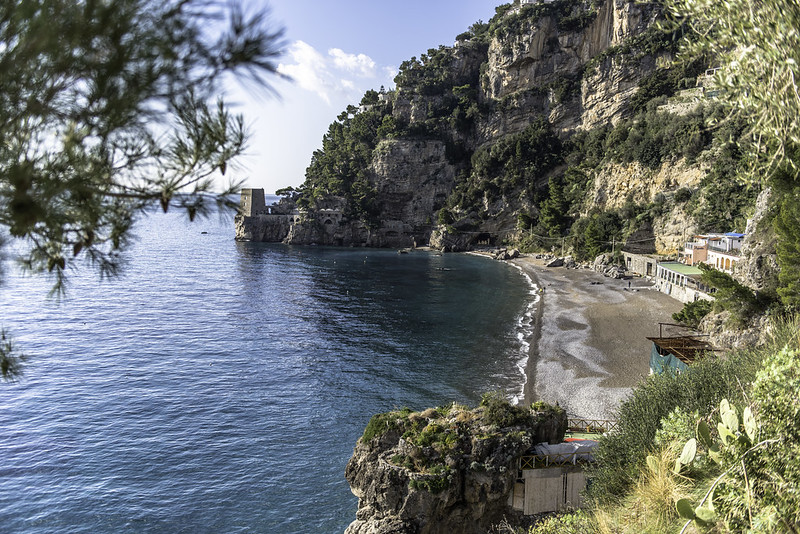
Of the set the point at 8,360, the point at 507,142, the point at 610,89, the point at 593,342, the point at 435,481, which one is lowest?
the point at 593,342

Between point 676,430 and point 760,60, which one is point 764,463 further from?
point 760,60

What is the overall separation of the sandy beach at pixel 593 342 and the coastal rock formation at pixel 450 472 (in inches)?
181

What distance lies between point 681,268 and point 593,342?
61.2ft

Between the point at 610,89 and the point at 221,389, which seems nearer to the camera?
the point at 221,389

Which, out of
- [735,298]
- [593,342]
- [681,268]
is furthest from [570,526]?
[681,268]

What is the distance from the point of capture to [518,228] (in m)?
85.8

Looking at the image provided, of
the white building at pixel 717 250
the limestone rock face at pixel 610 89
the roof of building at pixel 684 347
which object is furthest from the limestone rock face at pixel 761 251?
the limestone rock face at pixel 610 89

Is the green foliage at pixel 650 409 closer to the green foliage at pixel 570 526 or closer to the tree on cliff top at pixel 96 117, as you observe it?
the green foliage at pixel 570 526

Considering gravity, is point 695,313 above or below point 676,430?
below

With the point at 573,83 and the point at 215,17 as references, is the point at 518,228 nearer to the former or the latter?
the point at 573,83

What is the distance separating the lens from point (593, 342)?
33469 millimetres

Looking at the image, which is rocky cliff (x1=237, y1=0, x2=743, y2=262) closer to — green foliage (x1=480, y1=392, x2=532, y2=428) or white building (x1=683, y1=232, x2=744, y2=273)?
white building (x1=683, y1=232, x2=744, y2=273)

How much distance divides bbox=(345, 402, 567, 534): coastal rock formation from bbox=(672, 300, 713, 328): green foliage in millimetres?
23435

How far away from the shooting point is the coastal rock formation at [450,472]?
13.0m
